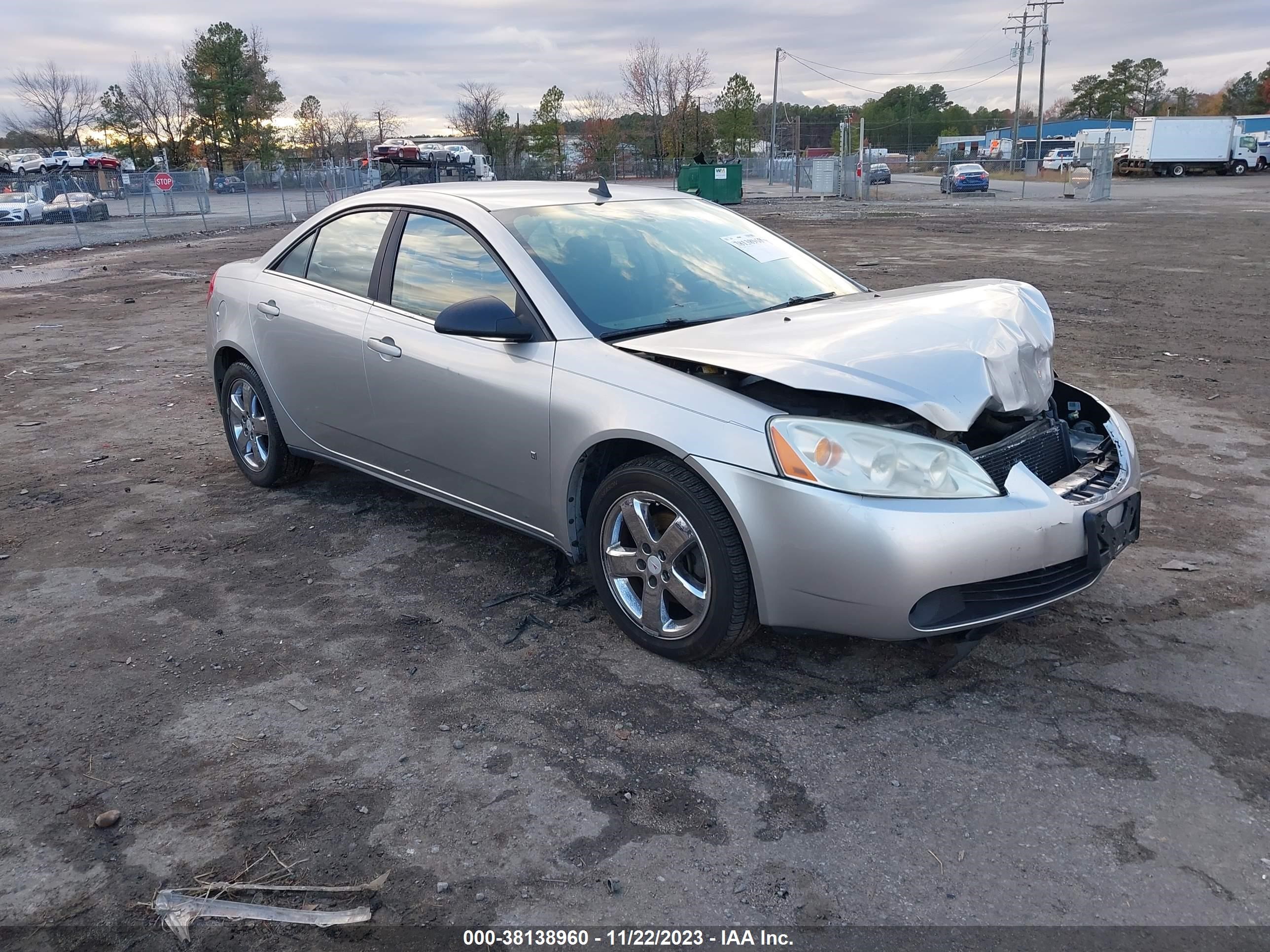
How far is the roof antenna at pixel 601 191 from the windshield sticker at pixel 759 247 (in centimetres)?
59

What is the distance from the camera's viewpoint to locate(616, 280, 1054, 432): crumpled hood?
10.5ft

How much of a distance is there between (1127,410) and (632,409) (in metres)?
4.91

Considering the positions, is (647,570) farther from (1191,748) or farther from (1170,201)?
(1170,201)

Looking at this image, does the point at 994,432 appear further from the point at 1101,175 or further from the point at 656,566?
the point at 1101,175

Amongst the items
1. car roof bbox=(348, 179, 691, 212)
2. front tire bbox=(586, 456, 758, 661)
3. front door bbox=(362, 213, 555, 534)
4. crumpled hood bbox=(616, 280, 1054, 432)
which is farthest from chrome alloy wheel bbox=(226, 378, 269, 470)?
crumpled hood bbox=(616, 280, 1054, 432)

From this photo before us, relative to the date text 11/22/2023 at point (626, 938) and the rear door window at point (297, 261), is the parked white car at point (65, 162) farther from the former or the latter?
the date text 11/22/2023 at point (626, 938)

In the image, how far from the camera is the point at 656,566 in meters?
3.54

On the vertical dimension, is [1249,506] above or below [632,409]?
below

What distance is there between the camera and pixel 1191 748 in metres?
3.05

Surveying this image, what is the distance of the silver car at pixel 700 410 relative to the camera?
3107 mm

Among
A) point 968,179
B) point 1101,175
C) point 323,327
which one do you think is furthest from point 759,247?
point 968,179

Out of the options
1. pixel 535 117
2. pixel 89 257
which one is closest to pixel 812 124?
pixel 535 117

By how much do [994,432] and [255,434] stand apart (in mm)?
3971

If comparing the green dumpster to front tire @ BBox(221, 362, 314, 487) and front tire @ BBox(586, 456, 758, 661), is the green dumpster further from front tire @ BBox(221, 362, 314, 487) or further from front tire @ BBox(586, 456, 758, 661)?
front tire @ BBox(586, 456, 758, 661)
